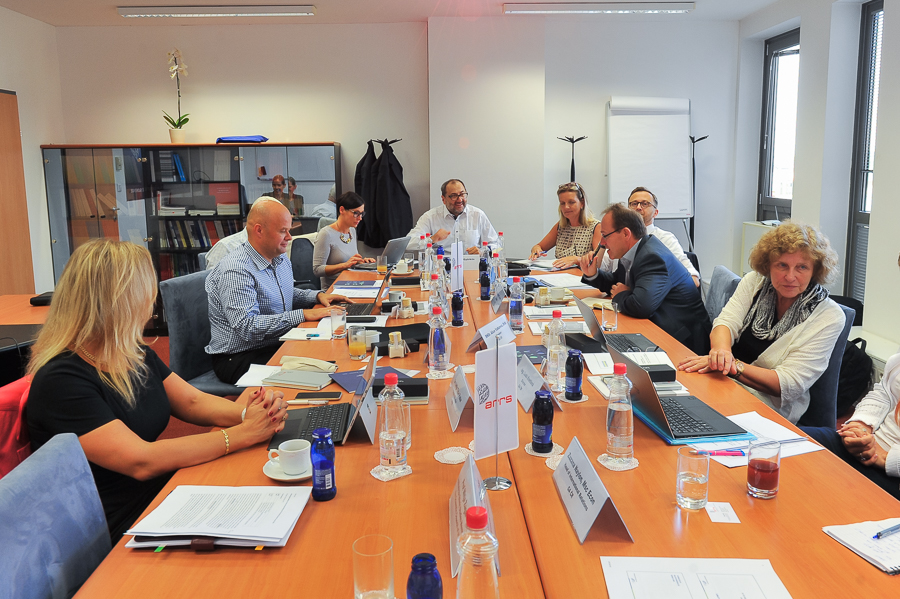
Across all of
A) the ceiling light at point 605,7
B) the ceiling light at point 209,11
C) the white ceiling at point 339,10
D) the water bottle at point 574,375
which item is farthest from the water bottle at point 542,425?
the ceiling light at point 209,11

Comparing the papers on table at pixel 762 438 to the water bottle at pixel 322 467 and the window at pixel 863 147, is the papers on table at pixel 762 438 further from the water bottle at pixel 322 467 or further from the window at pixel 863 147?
the window at pixel 863 147

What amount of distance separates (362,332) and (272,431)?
861 mm

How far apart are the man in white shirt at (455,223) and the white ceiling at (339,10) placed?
166 cm

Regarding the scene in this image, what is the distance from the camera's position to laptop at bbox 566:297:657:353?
2547 mm

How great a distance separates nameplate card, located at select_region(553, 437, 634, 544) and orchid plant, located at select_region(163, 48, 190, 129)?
247 inches

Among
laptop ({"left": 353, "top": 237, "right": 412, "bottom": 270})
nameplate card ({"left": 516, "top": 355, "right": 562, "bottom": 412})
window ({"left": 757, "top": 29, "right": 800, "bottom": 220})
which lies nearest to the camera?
nameplate card ({"left": 516, "top": 355, "right": 562, "bottom": 412})

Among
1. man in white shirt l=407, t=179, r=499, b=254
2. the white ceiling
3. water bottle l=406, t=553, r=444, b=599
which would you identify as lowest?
water bottle l=406, t=553, r=444, b=599

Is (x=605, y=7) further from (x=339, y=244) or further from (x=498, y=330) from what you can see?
(x=498, y=330)

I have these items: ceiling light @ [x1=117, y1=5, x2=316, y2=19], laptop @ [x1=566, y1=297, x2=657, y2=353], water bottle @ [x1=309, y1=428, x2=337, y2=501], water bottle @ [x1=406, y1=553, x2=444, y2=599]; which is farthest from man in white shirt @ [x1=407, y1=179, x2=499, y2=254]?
water bottle @ [x1=406, y1=553, x2=444, y2=599]

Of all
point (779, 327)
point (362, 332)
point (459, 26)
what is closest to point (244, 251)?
point (362, 332)

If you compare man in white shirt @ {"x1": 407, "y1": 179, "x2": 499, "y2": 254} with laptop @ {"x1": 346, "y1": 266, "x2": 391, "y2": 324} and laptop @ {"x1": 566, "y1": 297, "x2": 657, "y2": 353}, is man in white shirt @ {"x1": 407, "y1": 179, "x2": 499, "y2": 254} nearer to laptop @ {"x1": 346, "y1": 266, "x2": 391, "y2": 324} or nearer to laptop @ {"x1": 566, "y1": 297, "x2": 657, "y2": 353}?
laptop @ {"x1": 346, "y1": 266, "x2": 391, "y2": 324}

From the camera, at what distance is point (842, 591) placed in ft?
3.71

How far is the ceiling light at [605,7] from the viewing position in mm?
5977

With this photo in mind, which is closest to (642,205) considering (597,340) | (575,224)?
(575,224)
